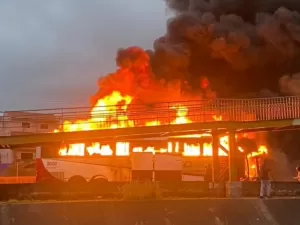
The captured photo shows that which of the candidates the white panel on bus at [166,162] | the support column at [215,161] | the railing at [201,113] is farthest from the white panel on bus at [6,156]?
the support column at [215,161]

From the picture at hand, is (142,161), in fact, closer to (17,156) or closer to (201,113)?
(201,113)

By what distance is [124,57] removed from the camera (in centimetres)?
4538

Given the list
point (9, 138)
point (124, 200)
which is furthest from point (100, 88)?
point (124, 200)

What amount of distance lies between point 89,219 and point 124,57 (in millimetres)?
28480

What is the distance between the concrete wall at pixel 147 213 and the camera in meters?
18.2

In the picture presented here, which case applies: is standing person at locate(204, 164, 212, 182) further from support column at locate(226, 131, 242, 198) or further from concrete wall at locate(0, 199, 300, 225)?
concrete wall at locate(0, 199, 300, 225)

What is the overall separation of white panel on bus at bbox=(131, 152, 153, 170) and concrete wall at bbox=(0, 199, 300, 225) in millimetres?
7402

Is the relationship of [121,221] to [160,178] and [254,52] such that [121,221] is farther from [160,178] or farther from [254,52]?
[254,52]

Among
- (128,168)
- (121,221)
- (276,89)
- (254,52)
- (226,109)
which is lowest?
(121,221)

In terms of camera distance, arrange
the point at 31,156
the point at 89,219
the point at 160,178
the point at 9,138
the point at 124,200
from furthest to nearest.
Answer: the point at 31,156 < the point at 160,178 < the point at 9,138 < the point at 124,200 < the point at 89,219

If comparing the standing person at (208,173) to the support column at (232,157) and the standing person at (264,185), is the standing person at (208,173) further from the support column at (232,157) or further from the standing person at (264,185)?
the standing person at (264,185)

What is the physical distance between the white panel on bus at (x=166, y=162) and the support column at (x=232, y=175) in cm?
395

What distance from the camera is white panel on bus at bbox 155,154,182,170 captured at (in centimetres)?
2759

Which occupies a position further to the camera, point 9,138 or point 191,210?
point 9,138
